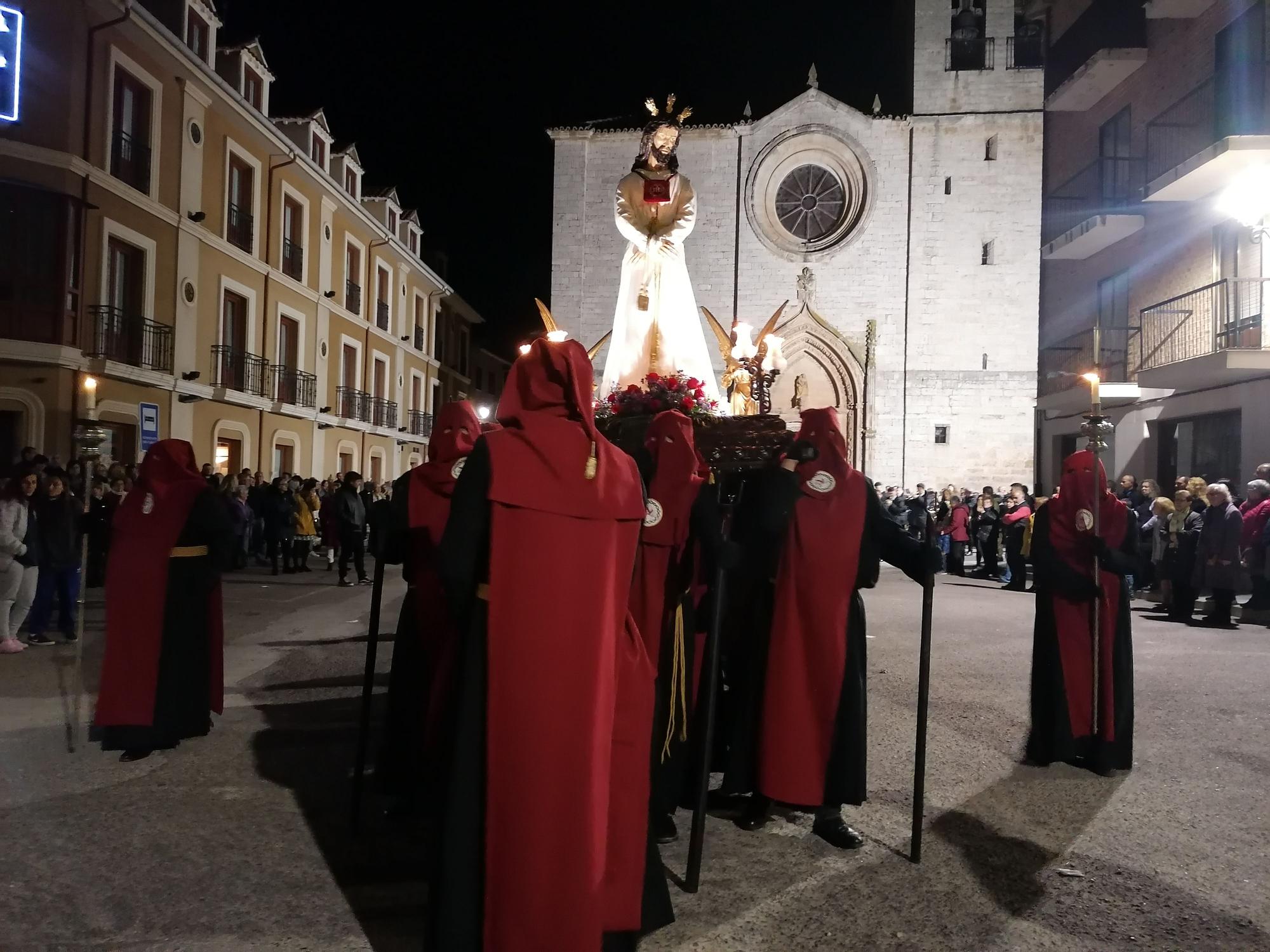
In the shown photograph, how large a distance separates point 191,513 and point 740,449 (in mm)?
3461

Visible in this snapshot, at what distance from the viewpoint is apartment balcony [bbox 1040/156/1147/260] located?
747 inches

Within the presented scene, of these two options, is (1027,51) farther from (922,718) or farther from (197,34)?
(922,718)

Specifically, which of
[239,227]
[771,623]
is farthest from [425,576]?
[239,227]

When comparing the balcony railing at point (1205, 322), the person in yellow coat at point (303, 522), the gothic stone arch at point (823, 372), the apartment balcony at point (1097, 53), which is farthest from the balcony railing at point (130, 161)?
the apartment balcony at point (1097, 53)

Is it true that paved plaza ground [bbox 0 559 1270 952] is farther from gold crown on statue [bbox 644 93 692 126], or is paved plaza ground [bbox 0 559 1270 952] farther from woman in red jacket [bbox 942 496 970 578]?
woman in red jacket [bbox 942 496 970 578]

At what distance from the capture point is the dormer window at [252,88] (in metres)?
21.4

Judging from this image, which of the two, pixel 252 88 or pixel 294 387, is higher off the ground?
pixel 252 88

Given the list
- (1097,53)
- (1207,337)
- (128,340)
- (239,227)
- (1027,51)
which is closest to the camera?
(1207,337)

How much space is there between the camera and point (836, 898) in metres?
3.56

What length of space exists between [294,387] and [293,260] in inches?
129

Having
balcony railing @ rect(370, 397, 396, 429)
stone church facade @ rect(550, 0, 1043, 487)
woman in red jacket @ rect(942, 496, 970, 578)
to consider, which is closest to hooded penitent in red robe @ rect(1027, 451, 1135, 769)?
woman in red jacket @ rect(942, 496, 970, 578)

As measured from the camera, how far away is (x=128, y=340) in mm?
17266

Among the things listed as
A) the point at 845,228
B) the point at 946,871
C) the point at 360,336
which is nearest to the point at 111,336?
the point at 360,336

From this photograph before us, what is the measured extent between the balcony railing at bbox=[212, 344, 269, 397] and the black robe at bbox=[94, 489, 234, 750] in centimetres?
1564
